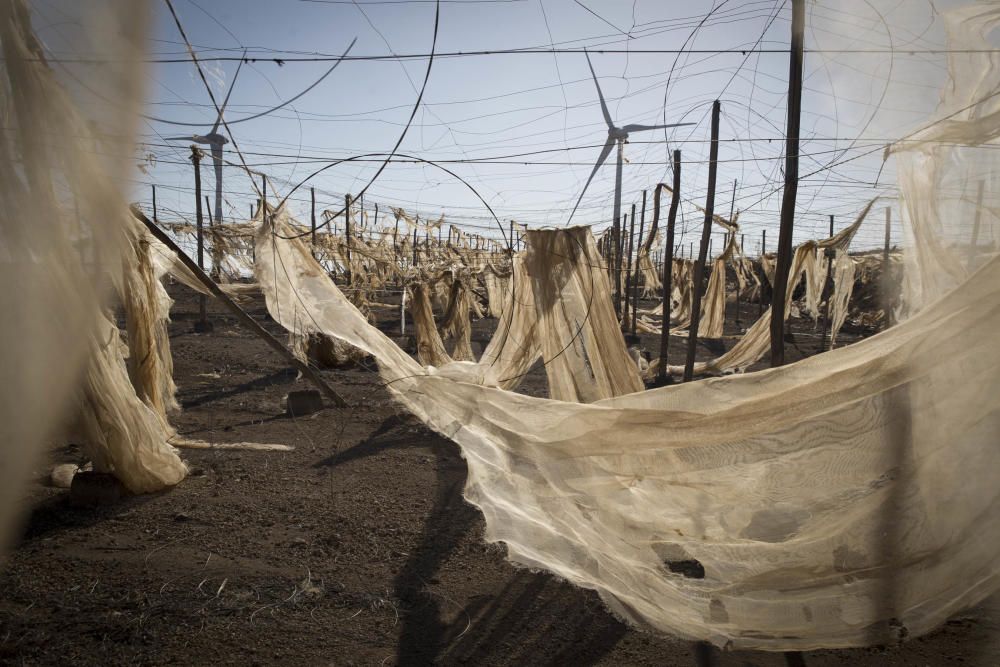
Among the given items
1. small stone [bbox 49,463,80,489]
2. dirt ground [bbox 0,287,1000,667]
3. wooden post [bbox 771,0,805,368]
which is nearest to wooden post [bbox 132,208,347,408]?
dirt ground [bbox 0,287,1000,667]

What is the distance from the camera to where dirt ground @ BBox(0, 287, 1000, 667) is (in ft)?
9.38

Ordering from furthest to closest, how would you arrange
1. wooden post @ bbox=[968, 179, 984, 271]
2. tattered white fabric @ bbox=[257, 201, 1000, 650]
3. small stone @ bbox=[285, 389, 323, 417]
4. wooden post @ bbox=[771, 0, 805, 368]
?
small stone @ bbox=[285, 389, 323, 417] < wooden post @ bbox=[771, 0, 805, 368] < wooden post @ bbox=[968, 179, 984, 271] < tattered white fabric @ bbox=[257, 201, 1000, 650]

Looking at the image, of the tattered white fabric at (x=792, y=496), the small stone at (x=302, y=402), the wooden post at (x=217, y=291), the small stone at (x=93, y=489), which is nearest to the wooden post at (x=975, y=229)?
the tattered white fabric at (x=792, y=496)

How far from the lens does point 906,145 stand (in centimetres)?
379

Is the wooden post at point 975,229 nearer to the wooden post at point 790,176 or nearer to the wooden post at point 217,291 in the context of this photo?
the wooden post at point 790,176

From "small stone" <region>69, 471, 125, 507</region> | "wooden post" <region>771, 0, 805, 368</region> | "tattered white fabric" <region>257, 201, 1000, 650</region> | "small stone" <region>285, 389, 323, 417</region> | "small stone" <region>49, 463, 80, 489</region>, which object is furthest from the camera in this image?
"small stone" <region>285, 389, 323, 417</region>

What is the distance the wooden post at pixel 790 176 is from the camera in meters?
4.01

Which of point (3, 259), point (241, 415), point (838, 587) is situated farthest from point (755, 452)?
point (241, 415)

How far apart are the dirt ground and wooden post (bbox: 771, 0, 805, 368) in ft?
6.45

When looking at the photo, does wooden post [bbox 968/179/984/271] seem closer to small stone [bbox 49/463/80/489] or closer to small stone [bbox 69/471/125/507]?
small stone [bbox 69/471/125/507]

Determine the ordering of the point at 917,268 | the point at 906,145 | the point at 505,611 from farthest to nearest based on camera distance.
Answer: the point at 917,268, the point at 906,145, the point at 505,611

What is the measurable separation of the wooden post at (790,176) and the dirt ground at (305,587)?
1.96m

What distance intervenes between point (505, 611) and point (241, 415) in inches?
216

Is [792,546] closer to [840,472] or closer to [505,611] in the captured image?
[840,472]
